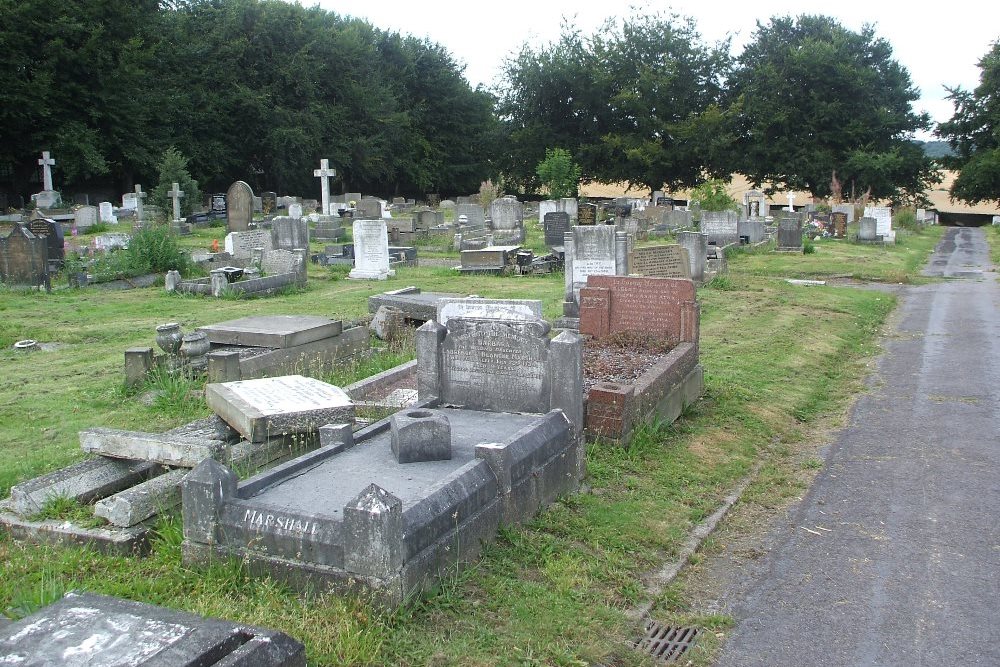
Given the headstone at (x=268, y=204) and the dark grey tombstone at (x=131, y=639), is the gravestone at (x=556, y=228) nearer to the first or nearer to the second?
the headstone at (x=268, y=204)

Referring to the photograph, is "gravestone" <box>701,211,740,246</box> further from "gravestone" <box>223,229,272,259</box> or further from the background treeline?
the background treeline

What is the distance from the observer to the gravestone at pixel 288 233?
70.2 ft

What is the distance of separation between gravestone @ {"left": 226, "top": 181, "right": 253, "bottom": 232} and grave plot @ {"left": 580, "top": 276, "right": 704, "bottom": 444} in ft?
63.4

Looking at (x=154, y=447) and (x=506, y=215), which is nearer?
(x=154, y=447)

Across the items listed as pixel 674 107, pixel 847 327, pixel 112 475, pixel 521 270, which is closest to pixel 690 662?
pixel 112 475

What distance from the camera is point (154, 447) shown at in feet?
20.0

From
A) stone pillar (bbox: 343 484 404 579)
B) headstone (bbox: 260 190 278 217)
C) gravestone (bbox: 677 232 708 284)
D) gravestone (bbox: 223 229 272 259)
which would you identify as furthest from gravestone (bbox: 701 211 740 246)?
stone pillar (bbox: 343 484 404 579)

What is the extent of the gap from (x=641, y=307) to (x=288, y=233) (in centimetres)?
1357

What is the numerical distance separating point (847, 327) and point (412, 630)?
482 inches

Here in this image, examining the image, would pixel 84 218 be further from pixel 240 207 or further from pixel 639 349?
pixel 639 349

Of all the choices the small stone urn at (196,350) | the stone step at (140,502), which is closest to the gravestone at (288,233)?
the small stone urn at (196,350)

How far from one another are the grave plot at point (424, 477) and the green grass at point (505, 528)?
164 mm

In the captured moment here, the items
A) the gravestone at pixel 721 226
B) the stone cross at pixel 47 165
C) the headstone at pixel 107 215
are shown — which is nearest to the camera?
the gravestone at pixel 721 226

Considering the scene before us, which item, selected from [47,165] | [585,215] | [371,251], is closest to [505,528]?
[371,251]
